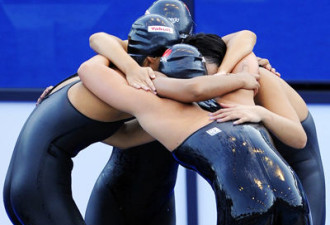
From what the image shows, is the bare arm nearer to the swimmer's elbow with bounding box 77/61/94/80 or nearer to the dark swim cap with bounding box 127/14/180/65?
the dark swim cap with bounding box 127/14/180/65

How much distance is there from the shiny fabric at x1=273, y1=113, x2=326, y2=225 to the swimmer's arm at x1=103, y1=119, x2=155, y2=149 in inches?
22.9

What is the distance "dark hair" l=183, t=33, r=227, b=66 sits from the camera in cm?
422

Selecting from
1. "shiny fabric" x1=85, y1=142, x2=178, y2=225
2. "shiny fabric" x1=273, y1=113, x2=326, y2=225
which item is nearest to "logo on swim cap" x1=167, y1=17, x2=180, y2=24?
"shiny fabric" x1=85, y1=142, x2=178, y2=225

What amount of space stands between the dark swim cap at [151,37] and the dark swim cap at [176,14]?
0.35 meters

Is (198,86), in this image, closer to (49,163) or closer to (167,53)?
(167,53)

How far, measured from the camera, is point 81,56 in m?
5.61

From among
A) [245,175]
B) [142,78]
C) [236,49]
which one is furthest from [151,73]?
[245,175]

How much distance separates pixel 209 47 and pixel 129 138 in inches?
21.4

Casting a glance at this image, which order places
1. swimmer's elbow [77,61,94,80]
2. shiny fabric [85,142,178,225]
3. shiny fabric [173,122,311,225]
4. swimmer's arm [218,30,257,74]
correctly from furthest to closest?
1. shiny fabric [85,142,178,225]
2. swimmer's arm [218,30,257,74]
3. swimmer's elbow [77,61,94,80]
4. shiny fabric [173,122,311,225]

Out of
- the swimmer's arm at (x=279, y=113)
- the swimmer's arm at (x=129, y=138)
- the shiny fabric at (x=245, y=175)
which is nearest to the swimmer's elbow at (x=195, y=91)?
the shiny fabric at (x=245, y=175)

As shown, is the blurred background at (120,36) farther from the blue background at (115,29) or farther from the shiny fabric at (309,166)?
the shiny fabric at (309,166)

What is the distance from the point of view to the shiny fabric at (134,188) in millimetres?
4461

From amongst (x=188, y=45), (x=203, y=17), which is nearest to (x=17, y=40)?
(x=203, y=17)

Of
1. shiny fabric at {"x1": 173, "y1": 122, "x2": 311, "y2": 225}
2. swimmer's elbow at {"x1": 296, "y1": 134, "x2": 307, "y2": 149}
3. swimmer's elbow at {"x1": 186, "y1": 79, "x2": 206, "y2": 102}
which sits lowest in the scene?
shiny fabric at {"x1": 173, "y1": 122, "x2": 311, "y2": 225}
